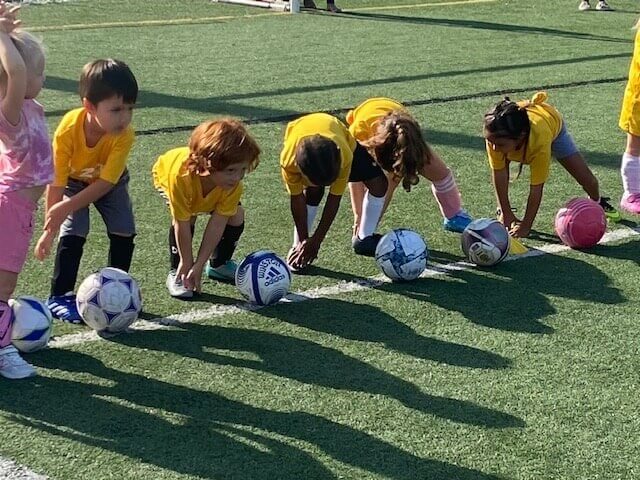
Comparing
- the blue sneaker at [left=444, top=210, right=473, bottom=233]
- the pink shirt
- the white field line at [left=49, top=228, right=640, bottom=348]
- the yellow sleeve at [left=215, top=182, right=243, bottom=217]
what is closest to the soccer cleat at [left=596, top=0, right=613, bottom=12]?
the white field line at [left=49, top=228, right=640, bottom=348]

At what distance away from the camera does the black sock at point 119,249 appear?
17.3ft

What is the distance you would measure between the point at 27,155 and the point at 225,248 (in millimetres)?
1644

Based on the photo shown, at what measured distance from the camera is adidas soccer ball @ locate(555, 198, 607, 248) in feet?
20.2

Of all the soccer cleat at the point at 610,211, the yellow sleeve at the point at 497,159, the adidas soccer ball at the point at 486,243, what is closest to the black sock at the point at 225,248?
the adidas soccer ball at the point at 486,243

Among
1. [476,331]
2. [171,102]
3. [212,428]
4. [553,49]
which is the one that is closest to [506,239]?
[476,331]

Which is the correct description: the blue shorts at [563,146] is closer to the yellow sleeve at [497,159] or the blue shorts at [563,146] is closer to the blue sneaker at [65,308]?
the yellow sleeve at [497,159]

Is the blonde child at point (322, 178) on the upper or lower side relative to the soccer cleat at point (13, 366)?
upper

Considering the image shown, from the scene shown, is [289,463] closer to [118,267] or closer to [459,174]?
[118,267]

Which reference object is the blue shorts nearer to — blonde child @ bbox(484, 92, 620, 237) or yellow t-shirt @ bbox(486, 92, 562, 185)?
blonde child @ bbox(484, 92, 620, 237)

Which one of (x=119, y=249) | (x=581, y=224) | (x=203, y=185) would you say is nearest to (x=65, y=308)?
(x=119, y=249)

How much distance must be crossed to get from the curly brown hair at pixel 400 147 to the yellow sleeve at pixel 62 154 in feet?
6.07

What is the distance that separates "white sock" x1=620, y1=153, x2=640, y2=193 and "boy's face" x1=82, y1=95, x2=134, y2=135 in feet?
12.4

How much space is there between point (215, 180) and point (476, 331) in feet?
4.92

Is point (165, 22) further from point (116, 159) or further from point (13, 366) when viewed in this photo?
point (13, 366)
